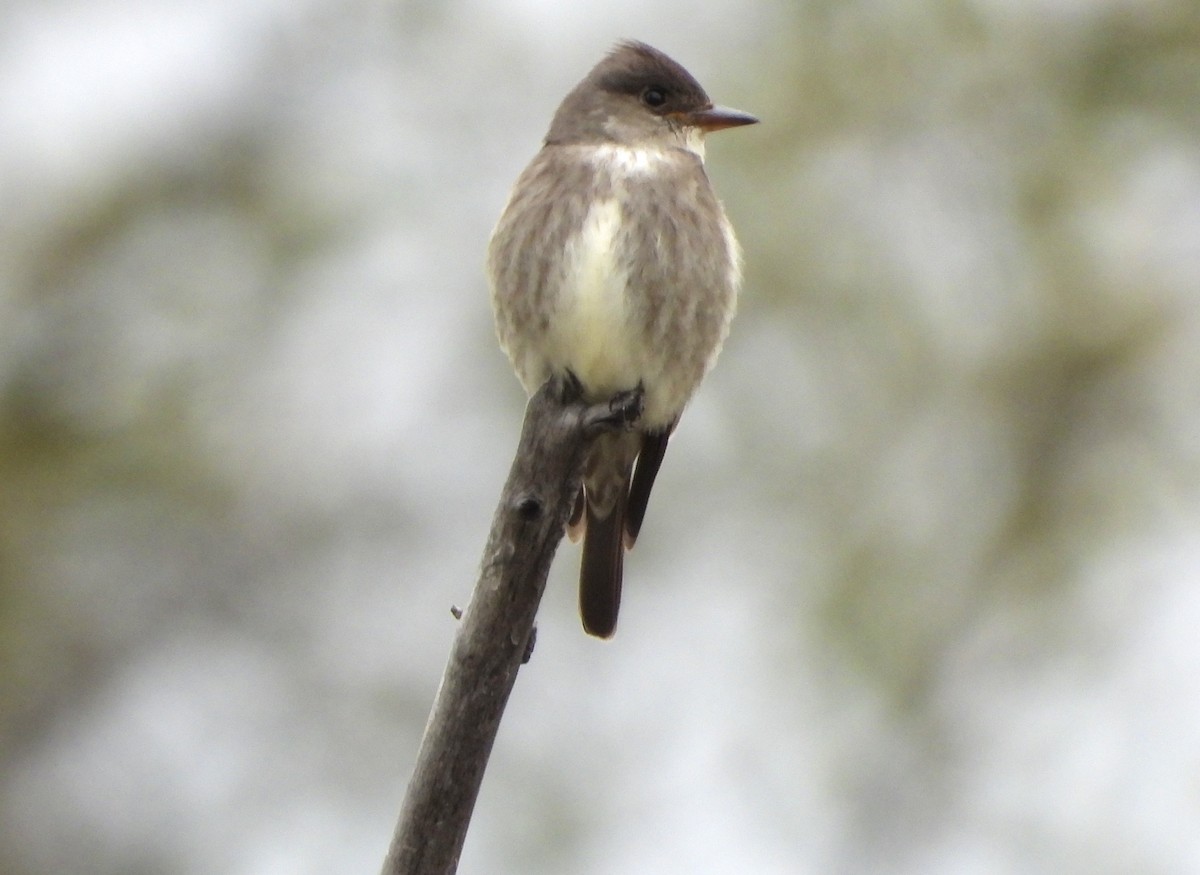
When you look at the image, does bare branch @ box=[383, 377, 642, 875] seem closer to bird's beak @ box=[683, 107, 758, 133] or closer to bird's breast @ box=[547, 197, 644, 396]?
bird's breast @ box=[547, 197, 644, 396]

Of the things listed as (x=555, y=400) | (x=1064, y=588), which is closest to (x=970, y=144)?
(x=1064, y=588)

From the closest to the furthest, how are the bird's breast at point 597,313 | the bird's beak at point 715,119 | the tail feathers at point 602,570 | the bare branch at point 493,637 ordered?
the bare branch at point 493,637, the bird's breast at point 597,313, the tail feathers at point 602,570, the bird's beak at point 715,119

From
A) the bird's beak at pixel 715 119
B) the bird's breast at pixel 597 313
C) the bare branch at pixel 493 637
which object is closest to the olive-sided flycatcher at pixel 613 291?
the bird's breast at pixel 597 313

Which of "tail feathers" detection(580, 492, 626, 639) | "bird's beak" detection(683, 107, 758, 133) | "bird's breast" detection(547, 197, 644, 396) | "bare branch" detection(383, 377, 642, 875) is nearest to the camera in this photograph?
"bare branch" detection(383, 377, 642, 875)

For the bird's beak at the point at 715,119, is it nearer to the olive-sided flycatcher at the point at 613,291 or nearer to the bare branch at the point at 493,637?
the olive-sided flycatcher at the point at 613,291

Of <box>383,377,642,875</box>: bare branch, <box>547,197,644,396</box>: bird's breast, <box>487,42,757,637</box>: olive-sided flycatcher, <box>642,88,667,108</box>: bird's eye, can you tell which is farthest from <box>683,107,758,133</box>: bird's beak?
<box>383,377,642,875</box>: bare branch

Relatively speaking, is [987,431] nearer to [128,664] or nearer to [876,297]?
[876,297]
